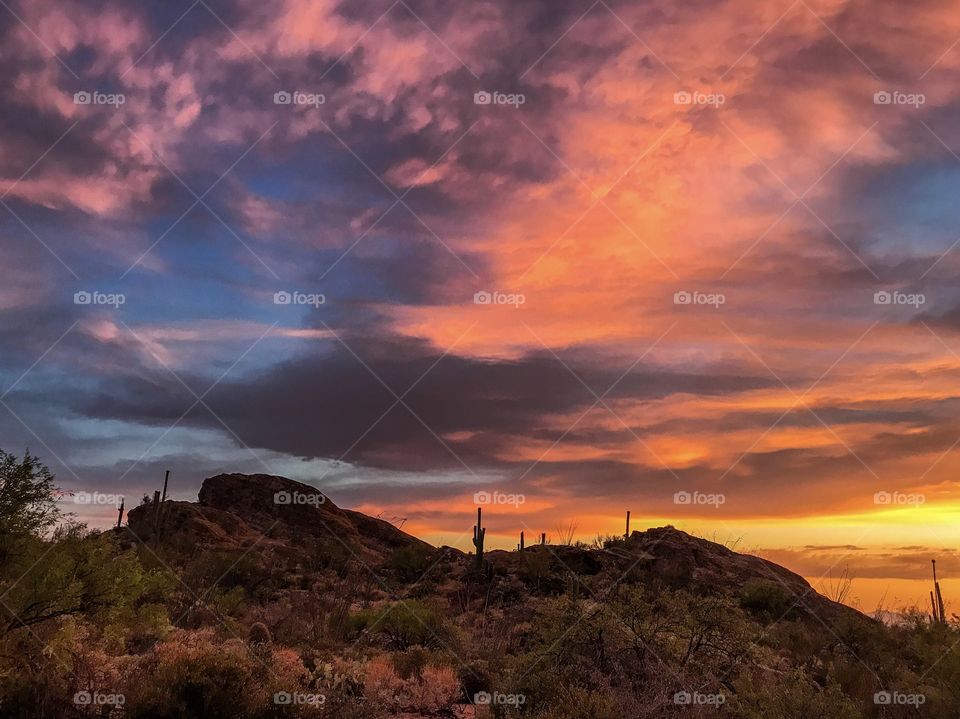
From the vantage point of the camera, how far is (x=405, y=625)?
783 inches

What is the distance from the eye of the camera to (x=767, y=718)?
36.2ft

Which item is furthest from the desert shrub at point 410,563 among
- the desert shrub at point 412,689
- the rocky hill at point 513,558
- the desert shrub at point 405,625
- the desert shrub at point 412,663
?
the desert shrub at point 412,689

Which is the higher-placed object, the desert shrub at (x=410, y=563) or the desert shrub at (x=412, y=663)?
the desert shrub at (x=410, y=563)

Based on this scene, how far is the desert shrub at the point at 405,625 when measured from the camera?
19.2 meters

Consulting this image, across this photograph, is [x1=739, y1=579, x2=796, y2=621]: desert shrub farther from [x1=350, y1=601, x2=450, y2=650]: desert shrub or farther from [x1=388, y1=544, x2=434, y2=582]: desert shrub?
[x1=350, y1=601, x2=450, y2=650]: desert shrub

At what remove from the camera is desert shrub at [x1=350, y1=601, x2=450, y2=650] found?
63.0ft

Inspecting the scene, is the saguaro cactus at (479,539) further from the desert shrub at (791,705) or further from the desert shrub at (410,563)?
the desert shrub at (791,705)

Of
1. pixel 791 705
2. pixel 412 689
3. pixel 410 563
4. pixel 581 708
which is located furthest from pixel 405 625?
pixel 410 563

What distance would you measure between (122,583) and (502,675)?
300 inches

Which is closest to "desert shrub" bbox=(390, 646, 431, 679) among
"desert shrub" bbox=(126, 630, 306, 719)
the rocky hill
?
"desert shrub" bbox=(126, 630, 306, 719)

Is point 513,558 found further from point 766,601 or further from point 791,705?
point 791,705

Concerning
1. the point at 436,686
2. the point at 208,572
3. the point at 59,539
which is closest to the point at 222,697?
the point at 59,539

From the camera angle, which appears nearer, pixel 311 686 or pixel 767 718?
pixel 767 718

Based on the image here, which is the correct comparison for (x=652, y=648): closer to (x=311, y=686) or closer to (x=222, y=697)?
(x=311, y=686)
